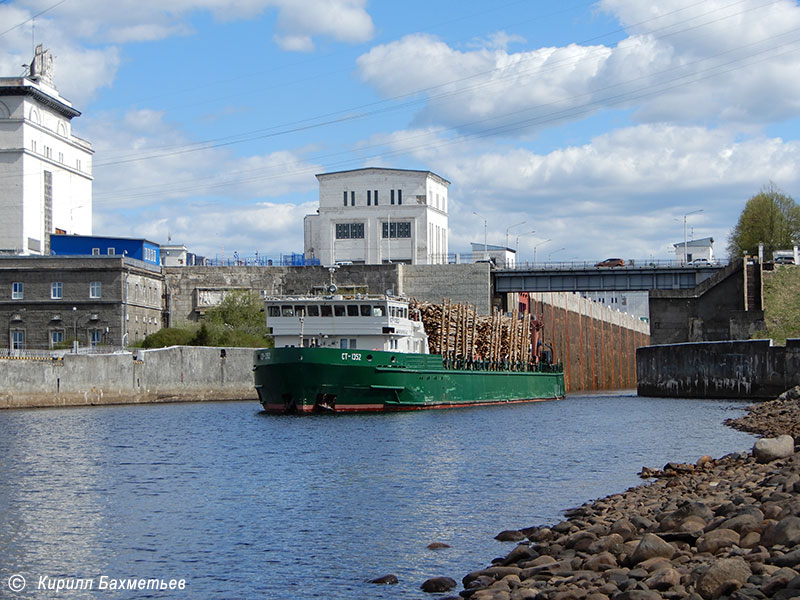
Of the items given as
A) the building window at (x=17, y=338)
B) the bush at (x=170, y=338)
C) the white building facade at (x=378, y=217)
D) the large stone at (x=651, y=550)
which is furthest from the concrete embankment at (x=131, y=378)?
the large stone at (x=651, y=550)

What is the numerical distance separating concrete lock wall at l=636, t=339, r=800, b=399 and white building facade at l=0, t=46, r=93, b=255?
46815 millimetres

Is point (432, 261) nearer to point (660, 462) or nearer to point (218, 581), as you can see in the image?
point (660, 462)

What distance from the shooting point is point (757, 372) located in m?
58.9

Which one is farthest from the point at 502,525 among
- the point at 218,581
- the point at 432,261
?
the point at 432,261

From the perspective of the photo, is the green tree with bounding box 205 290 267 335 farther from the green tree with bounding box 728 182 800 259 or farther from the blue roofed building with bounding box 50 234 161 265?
the green tree with bounding box 728 182 800 259

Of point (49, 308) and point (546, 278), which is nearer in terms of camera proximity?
point (49, 308)

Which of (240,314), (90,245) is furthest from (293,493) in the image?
(90,245)

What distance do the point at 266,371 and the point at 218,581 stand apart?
101 ft

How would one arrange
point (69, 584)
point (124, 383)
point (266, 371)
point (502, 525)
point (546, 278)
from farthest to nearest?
point (546, 278)
point (124, 383)
point (266, 371)
point (502, 525)
point (69, 584)

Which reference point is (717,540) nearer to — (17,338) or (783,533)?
(783,533)

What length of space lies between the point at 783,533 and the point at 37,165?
83.8 metres

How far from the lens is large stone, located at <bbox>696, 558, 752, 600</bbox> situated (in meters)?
10.2

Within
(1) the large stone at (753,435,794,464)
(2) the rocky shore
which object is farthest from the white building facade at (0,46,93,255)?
(2) the rocky shore

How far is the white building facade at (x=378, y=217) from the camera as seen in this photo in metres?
101
